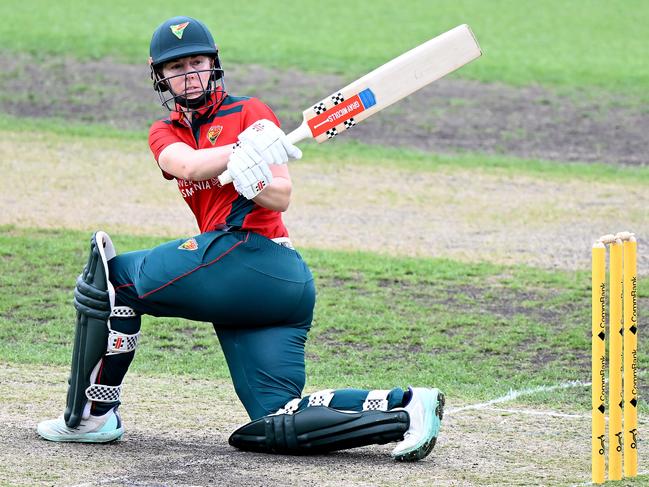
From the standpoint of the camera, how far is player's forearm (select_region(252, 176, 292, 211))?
4.57m

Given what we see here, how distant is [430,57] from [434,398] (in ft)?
4.47

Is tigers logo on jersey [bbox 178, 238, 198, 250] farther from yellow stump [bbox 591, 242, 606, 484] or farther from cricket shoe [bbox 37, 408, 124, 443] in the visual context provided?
yellow stump [bbox 591, 242, 606, 484]

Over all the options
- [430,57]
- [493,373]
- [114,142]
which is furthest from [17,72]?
[430,57]

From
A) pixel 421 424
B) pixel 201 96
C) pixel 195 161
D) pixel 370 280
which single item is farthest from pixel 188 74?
pixel 370 280

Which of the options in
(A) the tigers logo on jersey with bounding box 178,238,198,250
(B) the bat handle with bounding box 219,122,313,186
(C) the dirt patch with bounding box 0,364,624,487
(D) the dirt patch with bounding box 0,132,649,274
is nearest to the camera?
(C) the dirt patch with bounding box 0,364,624,487

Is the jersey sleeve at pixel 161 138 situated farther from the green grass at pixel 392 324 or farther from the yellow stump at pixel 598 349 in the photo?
the green grass at pixel 392 324

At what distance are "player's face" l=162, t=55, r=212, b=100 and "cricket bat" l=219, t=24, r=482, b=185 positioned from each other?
A: 16.9 inches

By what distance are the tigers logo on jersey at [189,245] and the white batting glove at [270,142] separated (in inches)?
18.8

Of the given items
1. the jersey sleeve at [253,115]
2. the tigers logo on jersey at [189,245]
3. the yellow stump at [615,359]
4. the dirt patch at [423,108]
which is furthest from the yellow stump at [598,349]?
the dirt patch at [423,108]

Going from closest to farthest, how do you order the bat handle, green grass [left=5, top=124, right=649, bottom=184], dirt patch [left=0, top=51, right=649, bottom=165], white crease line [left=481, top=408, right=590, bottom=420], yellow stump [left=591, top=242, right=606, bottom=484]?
yellow stump [left=591, top=242, right=606, bottom=484], the bat handle, white crease line [left=481, top=408, right=590, bottom=420], green grass [left=5, top=124, right=649, bottom=184], dirt patch [left=0, top=51, right=649, bottom=165]

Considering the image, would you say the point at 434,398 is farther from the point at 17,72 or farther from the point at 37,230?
→ the point at 17,72

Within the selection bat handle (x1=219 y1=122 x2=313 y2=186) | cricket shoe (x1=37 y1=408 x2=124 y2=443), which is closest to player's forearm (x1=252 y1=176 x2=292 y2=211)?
bat handle (x1=219 y1=122 x2=313 y2=186)

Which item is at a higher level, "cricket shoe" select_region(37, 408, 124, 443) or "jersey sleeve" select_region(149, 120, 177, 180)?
"jersey sleeve" select_region(149, 120, 177, 180)

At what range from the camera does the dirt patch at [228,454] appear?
4.38 meters
